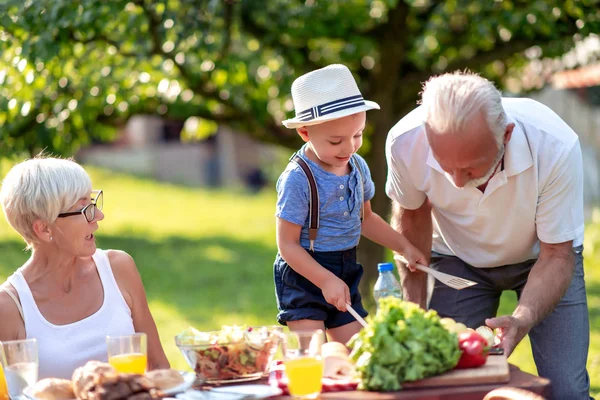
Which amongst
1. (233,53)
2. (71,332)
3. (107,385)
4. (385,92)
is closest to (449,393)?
(107,385)

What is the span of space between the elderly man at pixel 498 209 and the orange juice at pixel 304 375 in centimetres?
74

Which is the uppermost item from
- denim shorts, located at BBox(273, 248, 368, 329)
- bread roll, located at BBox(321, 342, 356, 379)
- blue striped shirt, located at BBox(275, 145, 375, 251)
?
blue striped shirt, located at BBox(275, 145, 375, 251)

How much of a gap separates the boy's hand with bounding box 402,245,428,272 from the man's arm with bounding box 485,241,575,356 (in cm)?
43

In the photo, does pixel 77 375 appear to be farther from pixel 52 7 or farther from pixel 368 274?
pixel 368 274

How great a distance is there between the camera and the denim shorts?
11.8 ft

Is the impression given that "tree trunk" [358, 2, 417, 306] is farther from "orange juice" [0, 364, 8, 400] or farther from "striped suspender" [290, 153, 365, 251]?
"orange juice" [0, 364, 8, 400]

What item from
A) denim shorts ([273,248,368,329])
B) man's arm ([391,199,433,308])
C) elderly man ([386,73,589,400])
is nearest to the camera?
elderly man ([386,73,589,400])

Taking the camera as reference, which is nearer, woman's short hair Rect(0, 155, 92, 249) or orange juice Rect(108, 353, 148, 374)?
orange juice Rect(108, 353, 148, 374)

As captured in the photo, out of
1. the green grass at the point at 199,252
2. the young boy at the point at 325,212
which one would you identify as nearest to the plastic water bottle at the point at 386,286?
the young boy at the point at 325,212

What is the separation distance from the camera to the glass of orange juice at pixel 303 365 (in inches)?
100.0

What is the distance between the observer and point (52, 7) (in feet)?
17.0

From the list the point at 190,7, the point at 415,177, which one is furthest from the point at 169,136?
the point at 415,177

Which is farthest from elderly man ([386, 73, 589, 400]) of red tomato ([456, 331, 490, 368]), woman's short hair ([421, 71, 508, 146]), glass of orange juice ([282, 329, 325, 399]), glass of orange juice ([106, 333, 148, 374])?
glass of orange juice ([106, 333, 148, 374])

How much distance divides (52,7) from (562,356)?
338 cm
